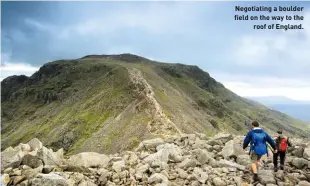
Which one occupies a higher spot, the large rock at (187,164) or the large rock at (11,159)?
the large rock at (11,159)

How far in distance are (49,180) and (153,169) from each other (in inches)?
215

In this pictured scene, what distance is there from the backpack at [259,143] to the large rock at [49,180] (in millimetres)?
9557

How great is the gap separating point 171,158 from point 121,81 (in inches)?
5121

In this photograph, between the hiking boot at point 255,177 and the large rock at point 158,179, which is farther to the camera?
the hiking boot at point 255,177

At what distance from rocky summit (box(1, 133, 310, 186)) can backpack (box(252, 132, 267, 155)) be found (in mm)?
1056

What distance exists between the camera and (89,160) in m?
19.7

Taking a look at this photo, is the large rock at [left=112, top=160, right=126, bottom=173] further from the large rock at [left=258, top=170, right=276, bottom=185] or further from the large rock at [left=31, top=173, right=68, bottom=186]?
the large rock at [left=258, top=170, right=276, bottom=185]

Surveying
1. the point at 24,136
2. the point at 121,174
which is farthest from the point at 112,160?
the point at 24,136

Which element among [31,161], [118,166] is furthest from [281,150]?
[31,161]

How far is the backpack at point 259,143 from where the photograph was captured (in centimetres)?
1819

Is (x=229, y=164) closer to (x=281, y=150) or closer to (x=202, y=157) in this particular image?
(x=202, y=157)

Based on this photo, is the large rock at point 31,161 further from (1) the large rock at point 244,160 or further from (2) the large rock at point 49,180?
(1) the large rock at point 244,160

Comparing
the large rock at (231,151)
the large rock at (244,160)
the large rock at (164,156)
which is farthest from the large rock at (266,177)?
the large rock at (164,156)

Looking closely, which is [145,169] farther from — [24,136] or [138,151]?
[24,136]
